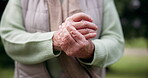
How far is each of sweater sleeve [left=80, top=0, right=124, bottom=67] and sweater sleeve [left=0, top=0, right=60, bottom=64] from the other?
309 millimetres

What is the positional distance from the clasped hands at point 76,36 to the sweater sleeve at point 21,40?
10cm

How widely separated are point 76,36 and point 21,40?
480 millimetres

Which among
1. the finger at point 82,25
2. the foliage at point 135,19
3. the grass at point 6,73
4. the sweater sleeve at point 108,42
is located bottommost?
the grass at point 6,73

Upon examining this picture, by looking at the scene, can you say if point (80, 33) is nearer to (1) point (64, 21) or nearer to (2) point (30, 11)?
(1) point (64, 21)

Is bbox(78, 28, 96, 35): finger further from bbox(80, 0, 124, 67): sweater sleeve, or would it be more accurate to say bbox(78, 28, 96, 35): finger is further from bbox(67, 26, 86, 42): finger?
bbox(80, 0, 124, 67): sweater sleeve

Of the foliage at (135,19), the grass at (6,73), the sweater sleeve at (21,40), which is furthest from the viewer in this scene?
the grass at (6,73)

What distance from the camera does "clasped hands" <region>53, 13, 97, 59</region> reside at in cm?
253

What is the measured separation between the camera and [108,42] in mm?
2893

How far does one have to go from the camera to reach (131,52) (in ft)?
72.2

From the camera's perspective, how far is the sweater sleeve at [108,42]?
2777 millimetres

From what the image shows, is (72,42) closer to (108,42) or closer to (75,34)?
(75,34)

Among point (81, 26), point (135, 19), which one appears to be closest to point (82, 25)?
point (81, 26)

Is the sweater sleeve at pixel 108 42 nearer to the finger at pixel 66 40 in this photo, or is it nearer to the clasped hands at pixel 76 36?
the clasped hands at pixel 76 36

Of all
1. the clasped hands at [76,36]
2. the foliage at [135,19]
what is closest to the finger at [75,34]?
the clasped hands at [76,36]
